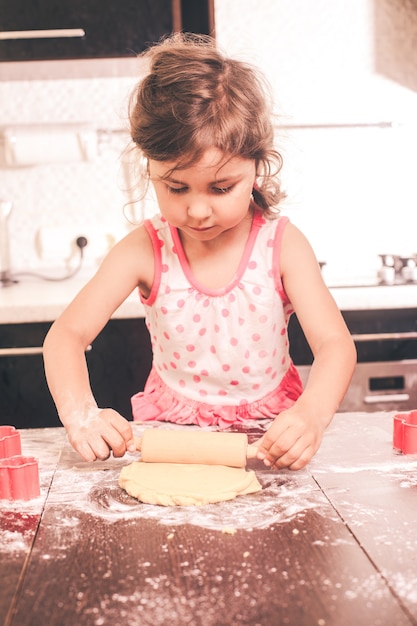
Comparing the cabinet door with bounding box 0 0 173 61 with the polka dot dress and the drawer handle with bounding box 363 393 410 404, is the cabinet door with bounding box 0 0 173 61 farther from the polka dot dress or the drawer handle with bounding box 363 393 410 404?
the drawer handle with bounding box 363 393 410 404

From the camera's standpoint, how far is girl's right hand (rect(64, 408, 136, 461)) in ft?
3.24

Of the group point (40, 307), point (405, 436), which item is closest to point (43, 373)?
point (40, 307)

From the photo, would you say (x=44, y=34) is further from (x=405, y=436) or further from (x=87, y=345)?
(x=405, y=436)

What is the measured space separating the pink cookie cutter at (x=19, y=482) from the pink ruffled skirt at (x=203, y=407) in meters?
0.40

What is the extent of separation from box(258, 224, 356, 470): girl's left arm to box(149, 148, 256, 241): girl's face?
8.7 inches

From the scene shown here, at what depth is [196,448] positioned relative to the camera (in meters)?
0.97

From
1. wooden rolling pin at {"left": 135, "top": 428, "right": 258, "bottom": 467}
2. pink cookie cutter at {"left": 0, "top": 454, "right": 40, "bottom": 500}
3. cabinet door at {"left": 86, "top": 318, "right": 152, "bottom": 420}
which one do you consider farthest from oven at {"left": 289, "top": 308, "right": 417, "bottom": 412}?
pink cookie cutter at {"left": 0, "top": 454, "right": 40, "bottom": 500}

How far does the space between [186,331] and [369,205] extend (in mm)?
1272

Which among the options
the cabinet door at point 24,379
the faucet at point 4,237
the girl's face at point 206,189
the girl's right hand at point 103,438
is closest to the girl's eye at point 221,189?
the girl's face at point 206,189

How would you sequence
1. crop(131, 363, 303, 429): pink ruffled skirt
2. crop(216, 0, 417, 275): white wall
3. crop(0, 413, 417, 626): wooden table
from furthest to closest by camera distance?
crop(216, 0, 417, 275): white wall, crop(131, 363, 303, 429): pink ruffled skirt, crop(0, 413, 417, 626): wooden table

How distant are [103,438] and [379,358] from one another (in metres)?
1.15

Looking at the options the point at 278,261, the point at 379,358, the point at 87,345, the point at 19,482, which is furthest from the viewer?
the point at 379,358

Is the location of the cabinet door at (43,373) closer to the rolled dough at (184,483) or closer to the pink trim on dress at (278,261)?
the pink trim on dress at (278,261)

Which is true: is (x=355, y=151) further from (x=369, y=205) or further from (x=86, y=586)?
(x=86, y=586)
